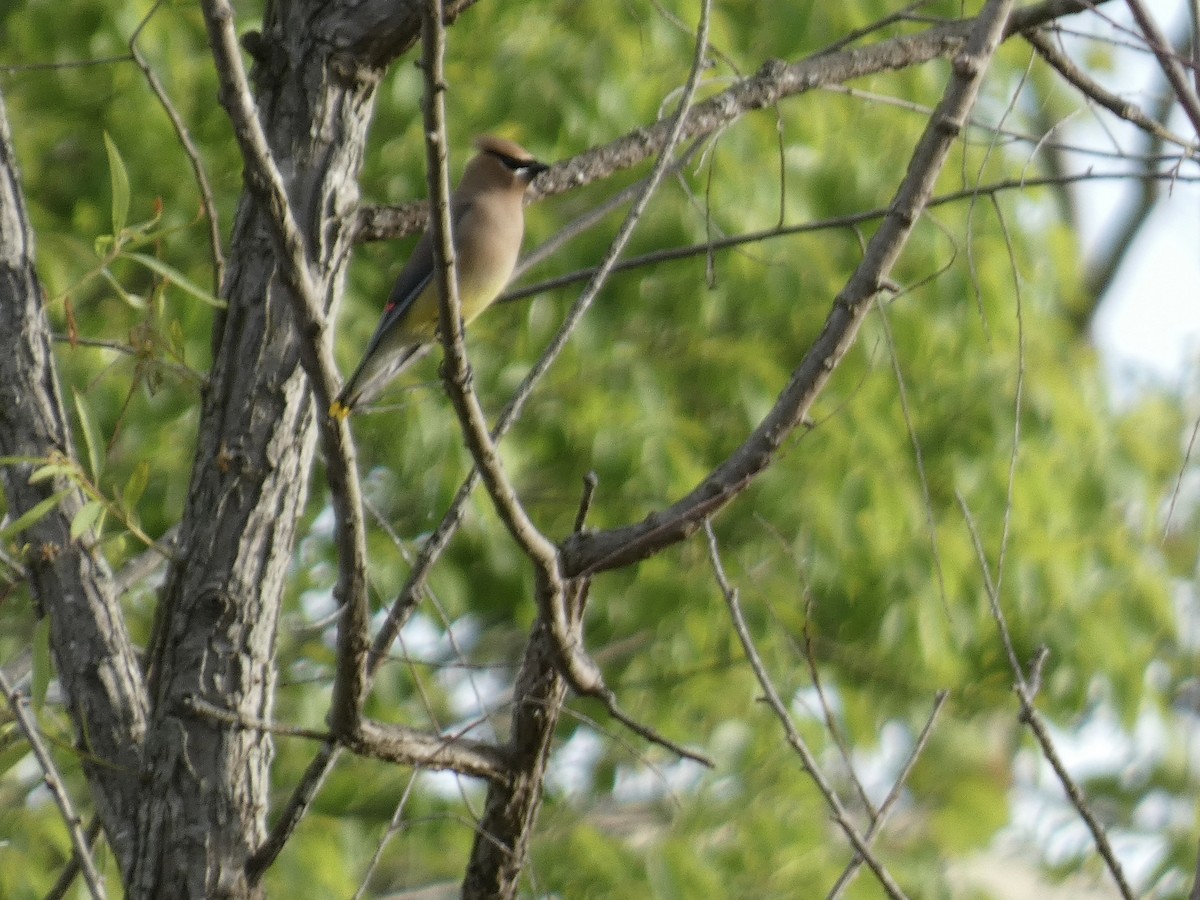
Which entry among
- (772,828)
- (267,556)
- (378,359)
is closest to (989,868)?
(772,828)

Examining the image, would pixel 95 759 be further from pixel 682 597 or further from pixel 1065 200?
pixel 1065 200

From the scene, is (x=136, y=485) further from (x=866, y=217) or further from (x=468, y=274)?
(x=468, y=274)

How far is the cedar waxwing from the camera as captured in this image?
157 inches

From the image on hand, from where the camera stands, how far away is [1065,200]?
13547mm

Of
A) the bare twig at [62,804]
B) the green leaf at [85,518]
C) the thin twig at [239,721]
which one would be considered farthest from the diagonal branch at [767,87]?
the bare twig at [62,804]

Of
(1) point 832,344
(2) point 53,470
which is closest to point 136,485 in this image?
(2) point 53,470

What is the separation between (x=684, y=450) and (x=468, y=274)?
101 centimetres

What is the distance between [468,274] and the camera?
4043 mm

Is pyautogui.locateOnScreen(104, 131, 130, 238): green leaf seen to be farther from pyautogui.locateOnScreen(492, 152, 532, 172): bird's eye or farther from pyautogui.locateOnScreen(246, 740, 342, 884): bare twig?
pyautogui.locateOnScreen(492, 152, 532, 172): bird's eye

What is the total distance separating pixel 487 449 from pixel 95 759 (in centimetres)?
88

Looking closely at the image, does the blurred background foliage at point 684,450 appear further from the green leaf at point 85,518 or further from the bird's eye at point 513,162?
the green leaf at point 85,518

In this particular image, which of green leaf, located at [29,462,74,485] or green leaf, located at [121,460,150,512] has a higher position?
green leaf, located at [121,460,150,512]

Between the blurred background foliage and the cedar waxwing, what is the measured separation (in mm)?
399

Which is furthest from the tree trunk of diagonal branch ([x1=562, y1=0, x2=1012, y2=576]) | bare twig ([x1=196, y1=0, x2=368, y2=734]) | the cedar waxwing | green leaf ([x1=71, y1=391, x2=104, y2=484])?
the cedar waxwing
